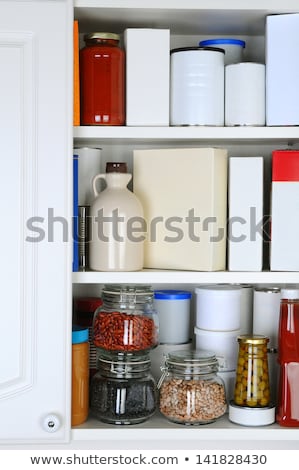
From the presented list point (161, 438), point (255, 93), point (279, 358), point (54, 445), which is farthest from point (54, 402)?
point (255, 93)

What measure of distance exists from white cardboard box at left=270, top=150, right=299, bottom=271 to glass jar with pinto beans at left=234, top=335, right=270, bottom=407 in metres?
0.18

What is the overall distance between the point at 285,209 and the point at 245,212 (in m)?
0.09

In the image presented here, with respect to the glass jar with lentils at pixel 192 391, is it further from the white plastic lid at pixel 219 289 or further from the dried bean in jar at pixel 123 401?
the white plastic lid at pixel 219 289

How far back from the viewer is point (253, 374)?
179 cm

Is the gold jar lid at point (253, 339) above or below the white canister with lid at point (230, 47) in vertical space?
below

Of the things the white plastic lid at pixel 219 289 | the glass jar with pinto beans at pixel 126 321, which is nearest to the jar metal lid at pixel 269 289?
the white plastic lid at pixel 219 289

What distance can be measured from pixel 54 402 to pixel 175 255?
41cm

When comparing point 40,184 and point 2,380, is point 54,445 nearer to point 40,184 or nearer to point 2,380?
point 2,380

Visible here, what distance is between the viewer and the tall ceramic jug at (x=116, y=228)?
5.82 feet

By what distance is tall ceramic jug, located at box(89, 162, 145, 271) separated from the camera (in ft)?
5.82

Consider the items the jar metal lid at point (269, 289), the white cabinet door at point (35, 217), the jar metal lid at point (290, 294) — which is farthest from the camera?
the jar metal lid at point (269, 289)

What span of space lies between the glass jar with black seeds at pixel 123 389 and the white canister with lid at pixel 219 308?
0.17 m
